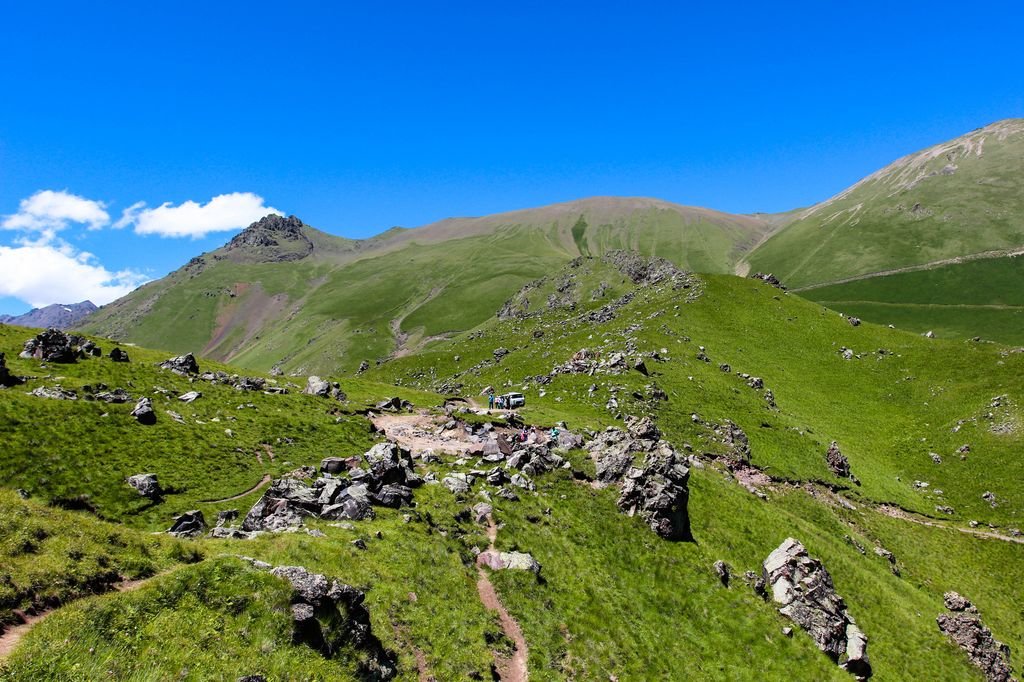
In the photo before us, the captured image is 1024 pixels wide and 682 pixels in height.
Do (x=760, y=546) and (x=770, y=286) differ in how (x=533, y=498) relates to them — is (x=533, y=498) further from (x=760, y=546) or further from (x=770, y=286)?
(x=770, y=286)

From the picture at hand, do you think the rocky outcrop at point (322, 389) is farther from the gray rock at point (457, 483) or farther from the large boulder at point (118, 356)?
the gray rock at point (457, 483)

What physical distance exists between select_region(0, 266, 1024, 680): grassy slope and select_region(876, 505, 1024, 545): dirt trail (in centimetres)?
138

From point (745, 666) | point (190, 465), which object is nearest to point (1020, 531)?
point (745, 666)

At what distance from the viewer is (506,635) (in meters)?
25.9

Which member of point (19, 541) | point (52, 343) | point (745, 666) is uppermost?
point (52, 343)

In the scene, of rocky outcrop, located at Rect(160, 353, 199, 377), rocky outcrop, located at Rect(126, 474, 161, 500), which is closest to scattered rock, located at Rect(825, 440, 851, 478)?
rocky outcrop, located at Rect(126, 474, 161, 500)

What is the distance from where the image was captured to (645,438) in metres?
48.4

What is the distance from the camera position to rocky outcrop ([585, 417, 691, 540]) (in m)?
38.3

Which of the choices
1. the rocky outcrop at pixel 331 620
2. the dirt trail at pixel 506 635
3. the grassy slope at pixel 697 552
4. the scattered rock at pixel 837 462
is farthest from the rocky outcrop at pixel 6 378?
the scattered rock at pixel 837 462

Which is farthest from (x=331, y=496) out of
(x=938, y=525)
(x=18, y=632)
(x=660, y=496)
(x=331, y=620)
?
(x=938, y=525)

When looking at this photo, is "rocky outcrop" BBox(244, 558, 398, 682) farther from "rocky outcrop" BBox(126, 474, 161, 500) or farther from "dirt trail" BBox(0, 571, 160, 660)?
"rocky outcrop" BBox(126, 474, 161, 500)

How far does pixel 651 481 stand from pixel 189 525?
31238 millimetres

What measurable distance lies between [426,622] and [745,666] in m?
19.0

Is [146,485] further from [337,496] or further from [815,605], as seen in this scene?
[815,605]
